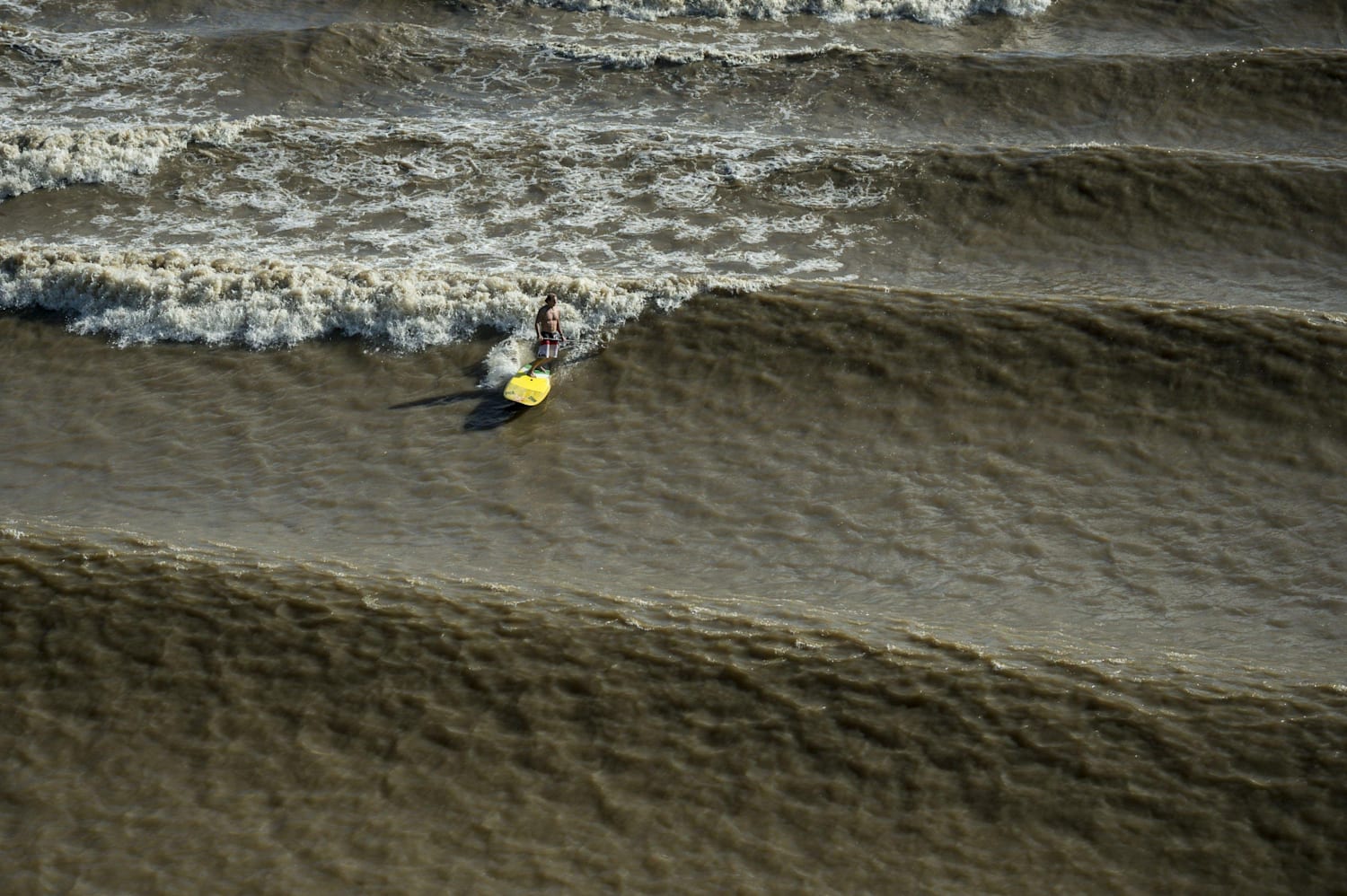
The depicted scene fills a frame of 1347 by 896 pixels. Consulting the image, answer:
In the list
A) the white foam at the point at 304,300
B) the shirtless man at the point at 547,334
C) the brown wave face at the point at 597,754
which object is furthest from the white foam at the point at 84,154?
the brown wave face at the point at 597,754

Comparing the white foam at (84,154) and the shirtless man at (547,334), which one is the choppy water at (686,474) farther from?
the shirtless man at (547,334)

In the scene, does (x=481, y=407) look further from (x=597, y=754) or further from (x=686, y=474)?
(x=597, y=754)

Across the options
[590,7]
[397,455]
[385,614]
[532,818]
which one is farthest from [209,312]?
[590,7]

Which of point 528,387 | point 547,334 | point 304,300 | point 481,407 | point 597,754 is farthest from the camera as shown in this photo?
point 304,300

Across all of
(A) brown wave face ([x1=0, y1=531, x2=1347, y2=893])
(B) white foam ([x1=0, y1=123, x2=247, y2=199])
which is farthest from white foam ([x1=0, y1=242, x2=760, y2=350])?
(A) brown wave face ([x1=0, y1=531, x2=1347, y2=893])

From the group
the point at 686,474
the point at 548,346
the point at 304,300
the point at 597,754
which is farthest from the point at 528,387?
the point at 597,754
